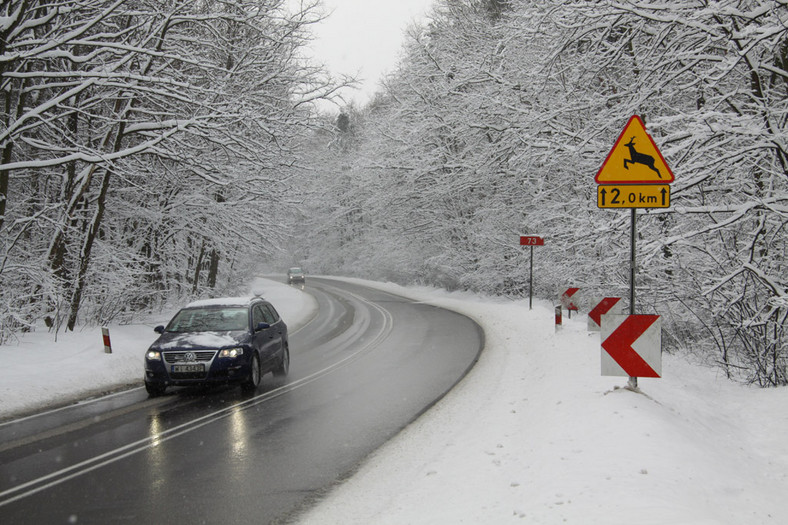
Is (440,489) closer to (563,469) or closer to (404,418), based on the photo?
(563,469)

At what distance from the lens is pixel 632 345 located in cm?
710

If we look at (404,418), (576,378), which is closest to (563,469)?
(404,418)

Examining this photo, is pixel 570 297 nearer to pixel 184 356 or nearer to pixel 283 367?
pixel 283 367

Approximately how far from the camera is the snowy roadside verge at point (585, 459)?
4.57m

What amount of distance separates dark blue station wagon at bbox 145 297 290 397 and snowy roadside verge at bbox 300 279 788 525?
11.8 feet

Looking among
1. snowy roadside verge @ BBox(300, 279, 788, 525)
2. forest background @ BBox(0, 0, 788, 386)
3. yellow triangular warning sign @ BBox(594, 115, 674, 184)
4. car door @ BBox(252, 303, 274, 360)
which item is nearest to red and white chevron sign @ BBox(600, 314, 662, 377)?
snowy roadside verge @ BBox(300, 279, 788, 525)

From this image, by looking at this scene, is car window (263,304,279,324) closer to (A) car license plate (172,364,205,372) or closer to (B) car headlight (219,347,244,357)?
(B) car headlight (219,347,244,357)

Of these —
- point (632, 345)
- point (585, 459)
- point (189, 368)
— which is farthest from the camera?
point (189, 368)

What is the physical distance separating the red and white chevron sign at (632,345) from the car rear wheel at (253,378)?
6032 millimetres

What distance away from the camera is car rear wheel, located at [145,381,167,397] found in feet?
33.7

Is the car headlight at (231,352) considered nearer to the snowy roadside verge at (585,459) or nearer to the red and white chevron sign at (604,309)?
the snowy roadside verge at (585,459)

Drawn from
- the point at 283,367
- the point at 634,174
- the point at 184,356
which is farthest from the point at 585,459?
the point at 283,367

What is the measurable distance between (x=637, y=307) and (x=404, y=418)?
22.5 feet

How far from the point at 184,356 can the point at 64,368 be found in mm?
3071
